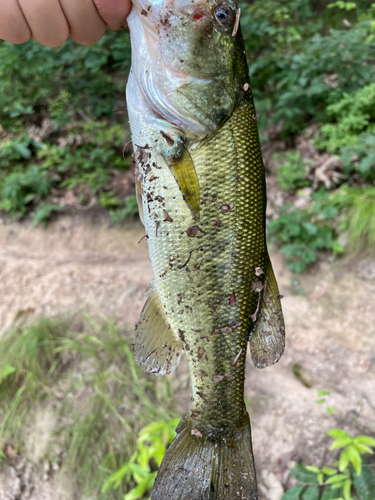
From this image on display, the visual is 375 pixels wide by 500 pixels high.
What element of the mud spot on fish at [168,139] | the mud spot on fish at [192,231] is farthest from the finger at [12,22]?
the mud spot on fish at [192,231]

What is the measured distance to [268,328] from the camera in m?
1.24

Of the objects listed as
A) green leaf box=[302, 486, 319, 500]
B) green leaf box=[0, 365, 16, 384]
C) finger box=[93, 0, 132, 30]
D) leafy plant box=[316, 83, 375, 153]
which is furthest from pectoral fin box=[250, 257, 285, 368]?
leafy plant box=[316, 83, 375, 153]

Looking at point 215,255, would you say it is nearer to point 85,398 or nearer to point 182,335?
point 182,335

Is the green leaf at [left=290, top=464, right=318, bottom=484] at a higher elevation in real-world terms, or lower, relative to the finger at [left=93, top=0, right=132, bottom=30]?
lower

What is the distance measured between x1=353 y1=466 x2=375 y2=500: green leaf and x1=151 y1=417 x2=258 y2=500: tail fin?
75cm

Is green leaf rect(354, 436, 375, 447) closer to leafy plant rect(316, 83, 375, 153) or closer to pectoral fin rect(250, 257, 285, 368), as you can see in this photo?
pectoral fin rect(250, 257, 285, 368)

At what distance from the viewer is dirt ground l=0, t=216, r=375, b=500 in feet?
6.57

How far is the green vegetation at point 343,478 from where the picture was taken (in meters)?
1.50

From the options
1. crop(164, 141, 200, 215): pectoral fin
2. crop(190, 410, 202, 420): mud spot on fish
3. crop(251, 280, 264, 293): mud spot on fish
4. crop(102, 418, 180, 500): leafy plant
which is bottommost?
crop(102, 418, 180, 500): leafy plant

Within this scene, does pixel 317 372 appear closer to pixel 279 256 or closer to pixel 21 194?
pixel 279 256

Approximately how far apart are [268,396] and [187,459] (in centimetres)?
120

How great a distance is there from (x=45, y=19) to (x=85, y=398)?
7.17ft

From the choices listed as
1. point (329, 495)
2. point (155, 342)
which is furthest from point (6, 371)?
point (329, 495)

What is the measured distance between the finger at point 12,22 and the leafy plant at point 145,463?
6.47ft
